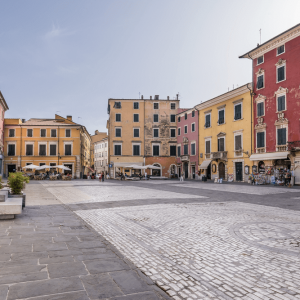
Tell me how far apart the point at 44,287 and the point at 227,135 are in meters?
34.2

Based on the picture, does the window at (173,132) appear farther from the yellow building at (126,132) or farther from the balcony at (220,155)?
the balcony at (220,155)

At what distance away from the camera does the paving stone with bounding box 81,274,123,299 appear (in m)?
3.14

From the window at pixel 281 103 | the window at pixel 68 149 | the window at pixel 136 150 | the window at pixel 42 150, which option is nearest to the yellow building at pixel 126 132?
the window at pixel 136 150

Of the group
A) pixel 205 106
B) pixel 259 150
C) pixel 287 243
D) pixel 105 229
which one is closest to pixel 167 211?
pixel 105 229

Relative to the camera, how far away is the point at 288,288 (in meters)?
3.35

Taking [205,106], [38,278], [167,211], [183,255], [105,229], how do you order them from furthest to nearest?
[205,106], [167,211], [105,229], [183,255], [38,278]

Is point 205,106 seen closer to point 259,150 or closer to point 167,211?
point 259,150

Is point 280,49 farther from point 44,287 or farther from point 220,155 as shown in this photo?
point 44,287

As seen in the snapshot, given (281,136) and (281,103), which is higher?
(281,103)

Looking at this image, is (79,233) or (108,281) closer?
(108,281)

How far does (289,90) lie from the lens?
2706 cm

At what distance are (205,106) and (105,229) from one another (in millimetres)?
35552

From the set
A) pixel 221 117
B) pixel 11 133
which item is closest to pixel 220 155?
pixel 221 117

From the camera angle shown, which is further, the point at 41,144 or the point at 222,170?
the point at 41,144
